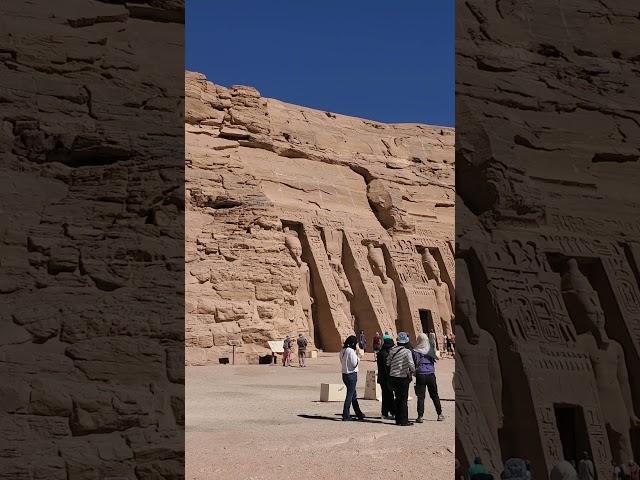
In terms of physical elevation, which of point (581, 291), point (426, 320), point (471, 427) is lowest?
point (426, 320)

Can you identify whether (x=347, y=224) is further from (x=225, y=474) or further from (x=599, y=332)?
(x=599, y=332)

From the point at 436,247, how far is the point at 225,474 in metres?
20.4

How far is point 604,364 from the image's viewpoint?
374 cm

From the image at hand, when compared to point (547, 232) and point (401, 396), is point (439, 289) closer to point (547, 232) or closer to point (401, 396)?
point (401, 396)

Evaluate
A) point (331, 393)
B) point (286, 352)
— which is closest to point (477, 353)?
point (331, 393)

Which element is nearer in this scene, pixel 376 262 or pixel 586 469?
pixel 586 469

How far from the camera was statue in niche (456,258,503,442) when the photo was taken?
11.6 ft

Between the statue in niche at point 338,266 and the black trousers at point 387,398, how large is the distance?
12899mm

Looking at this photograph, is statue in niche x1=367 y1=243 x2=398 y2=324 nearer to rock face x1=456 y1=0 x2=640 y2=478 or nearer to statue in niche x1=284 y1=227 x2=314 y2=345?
statue in niche x1=284 y1=227 x2=314 y2=345

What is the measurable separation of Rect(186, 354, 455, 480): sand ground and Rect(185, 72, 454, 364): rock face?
656 centimetres

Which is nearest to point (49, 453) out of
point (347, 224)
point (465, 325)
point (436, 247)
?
point (465, 325)

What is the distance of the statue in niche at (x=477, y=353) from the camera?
11.6 ft

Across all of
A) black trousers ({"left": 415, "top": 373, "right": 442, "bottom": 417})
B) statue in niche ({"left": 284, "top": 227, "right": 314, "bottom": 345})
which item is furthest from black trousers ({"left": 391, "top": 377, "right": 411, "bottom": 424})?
statue in niche ({"left": 284, "top": 227, "right": 314, "bottom": 345})

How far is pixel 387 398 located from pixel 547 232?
5.41 m
